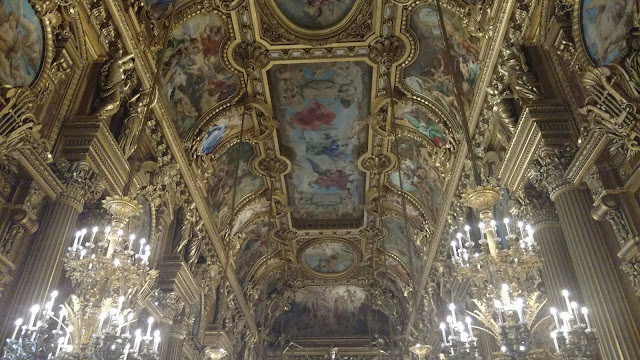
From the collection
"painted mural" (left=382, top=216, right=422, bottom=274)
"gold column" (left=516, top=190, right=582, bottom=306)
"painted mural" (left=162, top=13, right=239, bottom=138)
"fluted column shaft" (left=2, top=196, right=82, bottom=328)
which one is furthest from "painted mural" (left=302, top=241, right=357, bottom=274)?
"fluted column shaft" (left=2, top=196, right=82, bottom=328)

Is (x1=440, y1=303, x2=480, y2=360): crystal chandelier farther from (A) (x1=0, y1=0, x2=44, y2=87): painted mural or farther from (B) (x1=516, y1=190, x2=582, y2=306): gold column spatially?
(A) (x1=0, y1=0, x2=44, y2=87): painted mural

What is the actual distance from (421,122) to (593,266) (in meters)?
7.52

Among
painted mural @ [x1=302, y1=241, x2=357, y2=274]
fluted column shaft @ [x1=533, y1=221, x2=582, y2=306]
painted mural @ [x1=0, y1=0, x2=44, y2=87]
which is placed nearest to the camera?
painted mural @ [x1=0, y1=0, x2=44, y2=87]

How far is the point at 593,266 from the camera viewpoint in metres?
6.16

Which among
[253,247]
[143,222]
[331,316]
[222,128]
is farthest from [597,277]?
[331,316]

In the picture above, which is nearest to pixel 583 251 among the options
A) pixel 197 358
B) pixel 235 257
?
pixel 197 358

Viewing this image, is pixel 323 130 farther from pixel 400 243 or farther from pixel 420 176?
pixel 400 243

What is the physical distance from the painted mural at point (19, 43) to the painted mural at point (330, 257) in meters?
14.0

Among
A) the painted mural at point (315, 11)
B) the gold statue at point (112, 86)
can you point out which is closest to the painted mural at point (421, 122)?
the painted mural at point (315, 11)

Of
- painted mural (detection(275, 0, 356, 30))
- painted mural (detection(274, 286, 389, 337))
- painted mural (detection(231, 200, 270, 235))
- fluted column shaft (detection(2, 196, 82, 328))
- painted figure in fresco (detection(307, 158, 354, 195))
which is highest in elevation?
painted mural (detection(275, 0, 356, 30))

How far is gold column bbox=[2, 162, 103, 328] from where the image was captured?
20.3ft

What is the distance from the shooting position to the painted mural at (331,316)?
2331 centimetres

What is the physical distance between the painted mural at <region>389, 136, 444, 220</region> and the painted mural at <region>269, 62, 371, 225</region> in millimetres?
1262

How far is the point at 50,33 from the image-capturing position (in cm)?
→ 687
